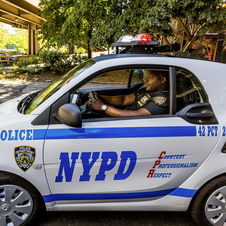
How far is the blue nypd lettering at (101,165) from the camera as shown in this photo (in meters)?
1.77

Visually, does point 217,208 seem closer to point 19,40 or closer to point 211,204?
point 211,204

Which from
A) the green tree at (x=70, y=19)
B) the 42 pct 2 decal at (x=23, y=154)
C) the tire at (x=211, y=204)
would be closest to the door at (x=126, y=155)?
the 42 pct 2 decal at (x=23, y=154)

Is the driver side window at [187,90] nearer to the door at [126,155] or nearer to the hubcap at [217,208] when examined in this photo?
the door at [126,155]

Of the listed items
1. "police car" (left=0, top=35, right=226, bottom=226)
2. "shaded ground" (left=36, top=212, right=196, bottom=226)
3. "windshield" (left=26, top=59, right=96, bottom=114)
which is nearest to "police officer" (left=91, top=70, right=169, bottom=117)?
"police car" (left=0, top=35, right=226, bottom=226)

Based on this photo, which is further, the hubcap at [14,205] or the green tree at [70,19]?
the green tree at [70,19]

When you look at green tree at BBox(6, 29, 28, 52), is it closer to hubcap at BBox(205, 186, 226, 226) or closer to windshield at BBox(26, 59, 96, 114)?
windshield at BBox(26, 59, 96, 114)

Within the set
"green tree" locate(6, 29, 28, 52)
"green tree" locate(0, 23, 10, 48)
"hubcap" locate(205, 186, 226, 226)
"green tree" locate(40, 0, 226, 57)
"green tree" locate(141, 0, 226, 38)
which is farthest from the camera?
"green tree" locate(6, 29, 28, 52)

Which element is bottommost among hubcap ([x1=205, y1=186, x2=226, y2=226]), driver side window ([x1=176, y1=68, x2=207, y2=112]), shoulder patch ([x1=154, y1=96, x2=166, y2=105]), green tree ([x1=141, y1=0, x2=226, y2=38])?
hubcap ([x1=205, y1=186, x2=226, y2=226])

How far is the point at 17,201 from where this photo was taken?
186 cm

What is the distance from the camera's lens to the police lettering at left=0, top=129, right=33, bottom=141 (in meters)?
1.76

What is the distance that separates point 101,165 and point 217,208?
3.85ft

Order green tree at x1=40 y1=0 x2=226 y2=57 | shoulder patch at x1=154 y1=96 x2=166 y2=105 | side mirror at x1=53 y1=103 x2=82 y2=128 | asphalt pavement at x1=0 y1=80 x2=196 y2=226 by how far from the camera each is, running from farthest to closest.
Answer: green tree at x1=40 y1=0 x2=226 y2=57 → asphalt pavement at x1=0 y1=80 x2=196 y2=226 → shoulder patch at x1=154 y1=96 x2=166 y2=105 → side mirror at x1=53 y1=103 x2=82 y2=128

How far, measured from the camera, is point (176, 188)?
6.30 feet

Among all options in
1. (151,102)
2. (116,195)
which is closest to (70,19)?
(151,102)
